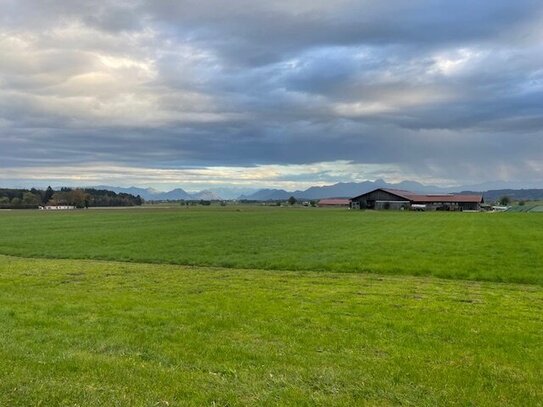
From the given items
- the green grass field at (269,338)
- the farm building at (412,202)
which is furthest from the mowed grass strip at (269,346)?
the farm building at (412,202)

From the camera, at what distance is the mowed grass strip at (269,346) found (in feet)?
23.9

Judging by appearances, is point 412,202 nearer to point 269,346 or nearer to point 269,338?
point 269,338

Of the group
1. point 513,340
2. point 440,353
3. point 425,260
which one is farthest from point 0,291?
point 425,260

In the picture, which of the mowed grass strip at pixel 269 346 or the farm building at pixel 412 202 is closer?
the mowed grass strip at pixel 269 346

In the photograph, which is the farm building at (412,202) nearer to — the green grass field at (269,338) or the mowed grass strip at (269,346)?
the green grass field at (269,338)

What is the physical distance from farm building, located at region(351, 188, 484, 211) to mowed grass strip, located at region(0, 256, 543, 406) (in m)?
152

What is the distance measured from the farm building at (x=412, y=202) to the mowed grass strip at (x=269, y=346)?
5983 inches

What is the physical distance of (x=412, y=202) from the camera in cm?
16975

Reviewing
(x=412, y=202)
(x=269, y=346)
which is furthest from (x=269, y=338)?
(x=412, y=202)

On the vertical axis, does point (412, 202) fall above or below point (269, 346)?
above

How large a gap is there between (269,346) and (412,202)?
167 m

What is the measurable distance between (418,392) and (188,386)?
349 centimetres

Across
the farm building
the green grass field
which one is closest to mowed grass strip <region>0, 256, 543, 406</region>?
the green grass field

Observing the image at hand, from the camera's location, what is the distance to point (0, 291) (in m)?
16.9
